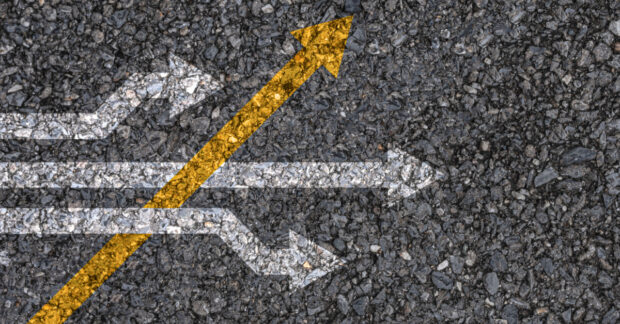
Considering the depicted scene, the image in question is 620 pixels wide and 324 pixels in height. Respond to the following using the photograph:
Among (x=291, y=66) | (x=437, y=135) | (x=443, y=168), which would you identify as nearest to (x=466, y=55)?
(x=437, y=135)

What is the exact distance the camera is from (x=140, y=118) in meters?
2.71

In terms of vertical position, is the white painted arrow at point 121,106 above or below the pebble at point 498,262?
above

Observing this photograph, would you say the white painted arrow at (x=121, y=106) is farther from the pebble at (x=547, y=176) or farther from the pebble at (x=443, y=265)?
the pebble at (x=547, y=176)

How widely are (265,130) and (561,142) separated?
169 centimetres

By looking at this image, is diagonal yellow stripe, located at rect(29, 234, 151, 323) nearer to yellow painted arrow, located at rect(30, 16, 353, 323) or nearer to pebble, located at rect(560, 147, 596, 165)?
yellow painted arrow, located at rect(30, 16, 353, 323)

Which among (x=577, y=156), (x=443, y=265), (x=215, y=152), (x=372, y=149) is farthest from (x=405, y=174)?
(x=215, y=152)

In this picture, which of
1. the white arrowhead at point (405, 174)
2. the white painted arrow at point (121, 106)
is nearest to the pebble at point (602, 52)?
the white arrowhead at point (405, 174)

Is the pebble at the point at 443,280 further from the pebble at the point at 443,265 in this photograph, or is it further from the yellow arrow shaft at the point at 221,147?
the yellow arrow shaft at the point at 221,147

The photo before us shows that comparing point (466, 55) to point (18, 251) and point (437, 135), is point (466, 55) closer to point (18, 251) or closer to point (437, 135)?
point (437, 135)

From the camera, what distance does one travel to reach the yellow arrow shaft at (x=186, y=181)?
2699mm

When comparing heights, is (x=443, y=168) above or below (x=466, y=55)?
below

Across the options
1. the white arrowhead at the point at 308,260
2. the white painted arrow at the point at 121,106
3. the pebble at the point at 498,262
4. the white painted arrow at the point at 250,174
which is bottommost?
the pebble at the point at 498,262

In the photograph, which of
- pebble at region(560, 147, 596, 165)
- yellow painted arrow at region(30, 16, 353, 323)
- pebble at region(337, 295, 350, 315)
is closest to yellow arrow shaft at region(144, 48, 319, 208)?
yellow painted arrow at region(30, 16, 353, 323)

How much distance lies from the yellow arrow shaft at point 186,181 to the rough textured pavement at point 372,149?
5 centimetres
